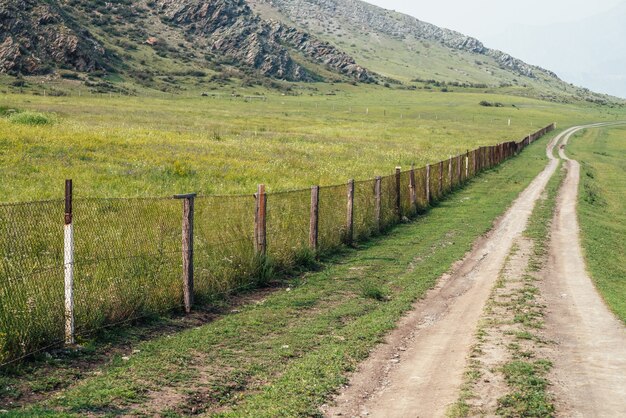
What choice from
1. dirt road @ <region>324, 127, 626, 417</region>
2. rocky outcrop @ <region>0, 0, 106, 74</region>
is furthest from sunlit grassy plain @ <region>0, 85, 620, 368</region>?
rocky outcrop @ <region>0, 0, 106, 74</region>

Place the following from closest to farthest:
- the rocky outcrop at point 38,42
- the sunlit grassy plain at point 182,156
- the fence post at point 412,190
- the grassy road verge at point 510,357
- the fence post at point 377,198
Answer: the grassy road verge at point 510,357 → the fence post at point 377,198 → the sunlit grassy plain at point 182,156 → the fence post at point 412,190 → the rocky outcrop at point 38,42

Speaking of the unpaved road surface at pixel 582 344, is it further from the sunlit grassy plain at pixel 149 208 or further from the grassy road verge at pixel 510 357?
the sunlit grassy plain at pixel 149 208

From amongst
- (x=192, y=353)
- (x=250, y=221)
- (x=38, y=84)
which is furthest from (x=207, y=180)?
(x=38, y=84)

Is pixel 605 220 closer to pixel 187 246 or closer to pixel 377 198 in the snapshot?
pixel 377 198

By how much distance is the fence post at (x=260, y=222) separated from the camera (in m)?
16.3

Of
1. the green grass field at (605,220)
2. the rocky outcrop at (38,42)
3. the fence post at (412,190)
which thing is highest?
the rocky outcrop at (38,42)

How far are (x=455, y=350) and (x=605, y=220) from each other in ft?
75.8

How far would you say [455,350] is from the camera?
11391 mm

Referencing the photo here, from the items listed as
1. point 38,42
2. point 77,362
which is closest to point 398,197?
point 77,362

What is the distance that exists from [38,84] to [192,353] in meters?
120

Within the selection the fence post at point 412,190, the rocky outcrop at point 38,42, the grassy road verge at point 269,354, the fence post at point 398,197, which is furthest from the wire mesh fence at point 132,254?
the rocky outcrop at point 38,42

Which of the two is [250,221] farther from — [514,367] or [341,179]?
[341,179]

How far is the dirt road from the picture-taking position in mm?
Result: 9031

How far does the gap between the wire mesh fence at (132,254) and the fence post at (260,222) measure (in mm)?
32
